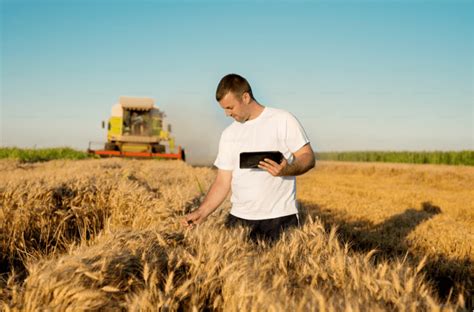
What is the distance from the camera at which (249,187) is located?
3.78 m

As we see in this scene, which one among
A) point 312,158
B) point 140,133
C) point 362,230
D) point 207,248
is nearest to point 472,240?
point 362,230

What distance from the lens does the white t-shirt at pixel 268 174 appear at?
3.71 m

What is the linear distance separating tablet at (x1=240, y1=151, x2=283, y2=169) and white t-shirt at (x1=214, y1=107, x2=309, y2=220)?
1.28 ft

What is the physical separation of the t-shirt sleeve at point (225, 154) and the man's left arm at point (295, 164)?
0.62 meters

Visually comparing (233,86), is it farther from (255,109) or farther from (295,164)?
(295,164)

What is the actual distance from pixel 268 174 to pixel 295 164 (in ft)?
1.15

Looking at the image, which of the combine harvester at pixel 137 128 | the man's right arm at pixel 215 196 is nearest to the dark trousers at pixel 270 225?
the man's right arm at pixel 215 196

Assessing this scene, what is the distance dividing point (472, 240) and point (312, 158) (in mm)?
4479

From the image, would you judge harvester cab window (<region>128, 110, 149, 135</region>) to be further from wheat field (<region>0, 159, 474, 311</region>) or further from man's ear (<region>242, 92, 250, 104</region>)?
man's ear (<region>242, 92, 250, 104</region>)

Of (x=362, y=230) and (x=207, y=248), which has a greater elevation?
(x=207, y=248)

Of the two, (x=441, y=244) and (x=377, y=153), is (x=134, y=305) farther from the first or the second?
(x=377, y=153)

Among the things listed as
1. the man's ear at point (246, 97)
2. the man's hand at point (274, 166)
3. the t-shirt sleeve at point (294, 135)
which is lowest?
the man's hand at point (274, 166)

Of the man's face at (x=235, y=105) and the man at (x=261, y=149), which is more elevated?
the man's face at (x=235, y=105)

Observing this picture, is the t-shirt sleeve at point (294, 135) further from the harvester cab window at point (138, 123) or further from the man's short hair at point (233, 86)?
the harvester cab window at point (138, 123)
